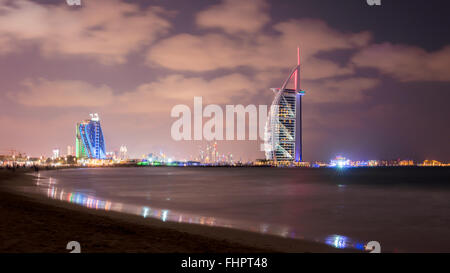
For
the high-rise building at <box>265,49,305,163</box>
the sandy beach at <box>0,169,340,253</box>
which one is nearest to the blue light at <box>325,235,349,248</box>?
the sandy beach at <box>0,169,340,253</box>

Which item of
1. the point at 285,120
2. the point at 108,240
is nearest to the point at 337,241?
the point at 108,240

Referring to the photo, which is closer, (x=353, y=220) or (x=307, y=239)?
(x=307, y=239)

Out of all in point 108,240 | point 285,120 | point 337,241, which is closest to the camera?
point 108,240

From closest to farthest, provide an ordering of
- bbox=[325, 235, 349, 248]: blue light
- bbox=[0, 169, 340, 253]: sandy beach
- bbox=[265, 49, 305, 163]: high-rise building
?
bbox=[0, 169, 340, 253]: sandy beach, bbox=[325, 235, 349, 248]: blue light, bbox=[265, 49, 305, 163]: high-rise building

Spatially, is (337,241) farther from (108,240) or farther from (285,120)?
(285,120)

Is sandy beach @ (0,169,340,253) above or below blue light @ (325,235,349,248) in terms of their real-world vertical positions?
above

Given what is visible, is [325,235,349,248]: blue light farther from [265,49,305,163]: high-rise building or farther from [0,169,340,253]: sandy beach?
[265,49,305,163]: high-rise building

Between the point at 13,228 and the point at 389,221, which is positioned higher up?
the point at 13,228

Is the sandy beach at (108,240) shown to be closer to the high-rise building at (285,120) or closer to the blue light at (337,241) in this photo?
the blue light at (337,241)
